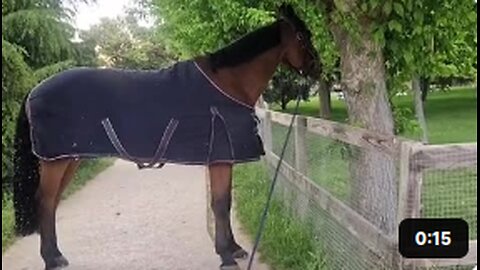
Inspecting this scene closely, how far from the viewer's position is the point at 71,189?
5609mm

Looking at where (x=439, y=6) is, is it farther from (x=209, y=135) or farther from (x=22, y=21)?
(x=22, y=21)

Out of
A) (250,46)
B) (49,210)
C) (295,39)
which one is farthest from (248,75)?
(49,210)

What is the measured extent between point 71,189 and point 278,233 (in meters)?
2.29

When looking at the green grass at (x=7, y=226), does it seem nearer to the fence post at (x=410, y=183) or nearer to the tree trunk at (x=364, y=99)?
the tree trunk at (x=364, y=99)

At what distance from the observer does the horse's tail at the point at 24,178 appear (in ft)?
11.6

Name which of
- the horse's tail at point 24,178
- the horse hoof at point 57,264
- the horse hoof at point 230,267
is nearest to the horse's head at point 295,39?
the horse hoof at point 230,267

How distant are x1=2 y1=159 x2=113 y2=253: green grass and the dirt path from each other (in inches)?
2.6

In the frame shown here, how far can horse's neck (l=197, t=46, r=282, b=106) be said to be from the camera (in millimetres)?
3371

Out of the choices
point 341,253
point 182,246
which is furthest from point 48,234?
point 341,253

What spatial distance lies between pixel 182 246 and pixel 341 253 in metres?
1.28

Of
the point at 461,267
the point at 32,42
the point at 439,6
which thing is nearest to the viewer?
the point at 461,267

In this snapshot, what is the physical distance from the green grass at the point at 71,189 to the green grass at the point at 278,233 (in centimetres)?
124

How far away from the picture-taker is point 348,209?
9.65ft

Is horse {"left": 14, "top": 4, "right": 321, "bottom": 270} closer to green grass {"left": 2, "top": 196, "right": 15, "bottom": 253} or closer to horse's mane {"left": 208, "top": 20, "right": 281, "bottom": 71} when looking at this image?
horse's mane {"left": 208, "top": 20, "right": 281, "bottom": 71}
